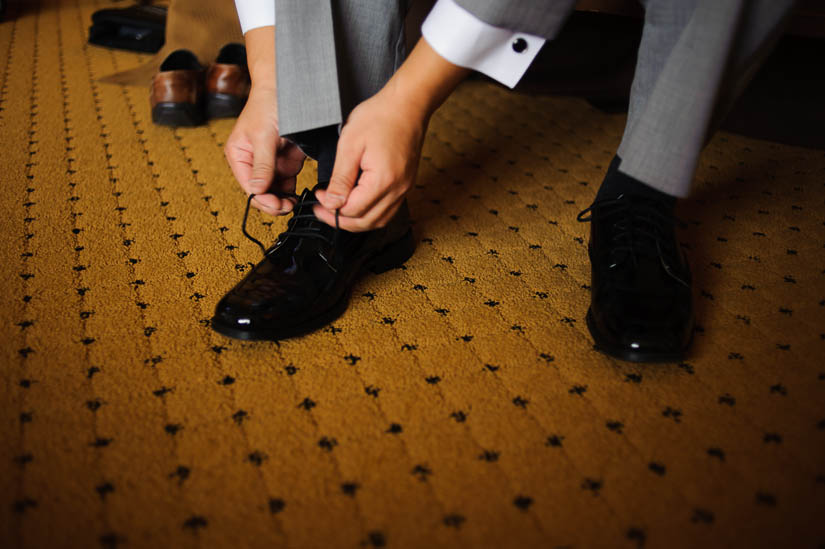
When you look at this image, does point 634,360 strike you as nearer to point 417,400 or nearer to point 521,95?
point 417,400

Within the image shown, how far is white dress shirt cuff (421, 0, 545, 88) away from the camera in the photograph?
1.69 feet

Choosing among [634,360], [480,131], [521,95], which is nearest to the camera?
[634,360]

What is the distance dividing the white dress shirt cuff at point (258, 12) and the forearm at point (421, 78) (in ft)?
0.61

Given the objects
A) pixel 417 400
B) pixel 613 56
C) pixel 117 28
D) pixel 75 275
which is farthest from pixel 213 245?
pixel 117 28

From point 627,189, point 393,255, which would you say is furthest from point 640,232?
point 393,255

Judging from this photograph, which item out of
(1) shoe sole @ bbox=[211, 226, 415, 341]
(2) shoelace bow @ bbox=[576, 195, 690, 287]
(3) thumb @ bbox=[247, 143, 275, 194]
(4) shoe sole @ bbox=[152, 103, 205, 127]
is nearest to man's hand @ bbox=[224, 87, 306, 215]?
(3) thumb @ bbox=[247, 143, 275, 194]

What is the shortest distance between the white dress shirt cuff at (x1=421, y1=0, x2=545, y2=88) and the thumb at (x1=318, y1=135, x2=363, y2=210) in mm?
121

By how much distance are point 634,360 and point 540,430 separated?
0.41 ft

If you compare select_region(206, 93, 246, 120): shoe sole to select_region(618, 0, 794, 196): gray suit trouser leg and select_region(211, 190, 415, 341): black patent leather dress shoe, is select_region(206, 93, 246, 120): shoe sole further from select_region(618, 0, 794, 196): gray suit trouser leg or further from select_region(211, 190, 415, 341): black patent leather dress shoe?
select_region(618, 0, 794, 196): gray suit trouser leg

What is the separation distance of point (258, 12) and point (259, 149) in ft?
0.53

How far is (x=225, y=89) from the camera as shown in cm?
107

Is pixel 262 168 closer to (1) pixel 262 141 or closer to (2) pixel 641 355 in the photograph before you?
(1) pixel 262 141

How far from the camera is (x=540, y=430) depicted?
0.49 metres

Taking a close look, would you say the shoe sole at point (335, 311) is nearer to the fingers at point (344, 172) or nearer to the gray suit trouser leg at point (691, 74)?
the fingers at point (344, 172)
